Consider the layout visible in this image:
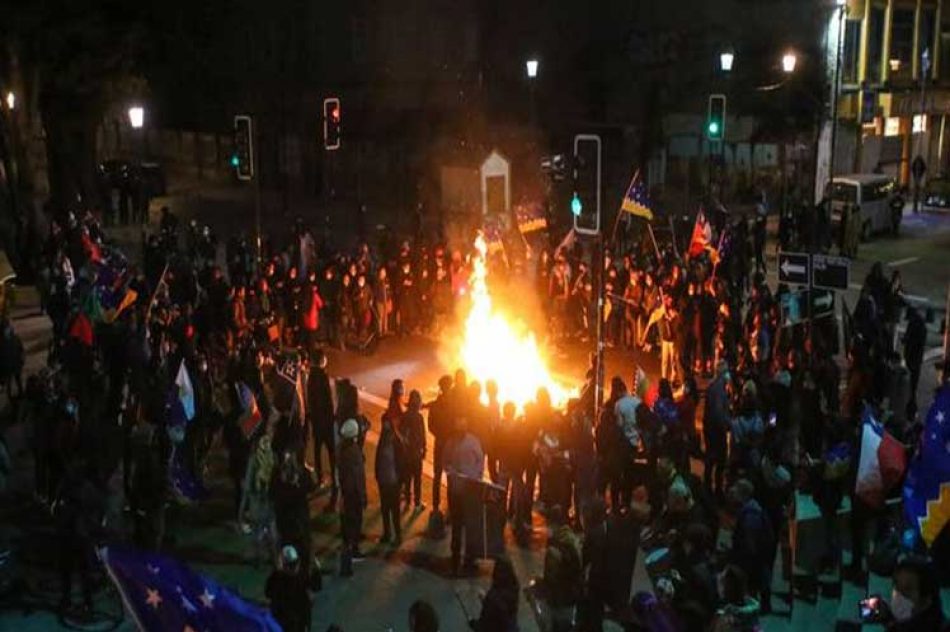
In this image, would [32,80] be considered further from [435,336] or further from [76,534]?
[76,534]

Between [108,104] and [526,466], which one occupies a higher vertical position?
[108,104]

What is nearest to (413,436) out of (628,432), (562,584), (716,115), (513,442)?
(513,442)

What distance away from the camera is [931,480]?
10039mm

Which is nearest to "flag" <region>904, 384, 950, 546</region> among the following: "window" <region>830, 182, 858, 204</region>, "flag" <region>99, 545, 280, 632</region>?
"flag" <region>99, 545, 280, 632</region>

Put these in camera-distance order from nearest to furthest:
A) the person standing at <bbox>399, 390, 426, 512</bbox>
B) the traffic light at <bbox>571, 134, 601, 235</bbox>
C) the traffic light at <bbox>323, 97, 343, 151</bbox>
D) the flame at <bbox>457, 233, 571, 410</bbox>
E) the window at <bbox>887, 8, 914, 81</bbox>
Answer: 1. the person standing at <bbox>399, 390, 426, 512</bbox>
2. the traffic light at <bbox>571, 134, 601, 235</bbox>
3. the flame at <bbox>457, 233, 571, 410</bbox>
4. the traffic light at <bbox>323, 97, 343, 151</bbox>
5. the window at <bbox>887, 8, 914, 81</bbox>

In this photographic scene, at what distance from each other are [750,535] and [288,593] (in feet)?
12.2

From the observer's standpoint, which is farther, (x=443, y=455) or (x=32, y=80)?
(x=32, y=80)

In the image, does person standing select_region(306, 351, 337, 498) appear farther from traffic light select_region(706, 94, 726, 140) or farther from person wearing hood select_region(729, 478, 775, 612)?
traffic light select_region(706, 94, 726, 140)

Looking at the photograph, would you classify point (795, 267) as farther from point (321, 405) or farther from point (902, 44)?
point (902, 44)

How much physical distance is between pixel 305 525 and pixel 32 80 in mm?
20775

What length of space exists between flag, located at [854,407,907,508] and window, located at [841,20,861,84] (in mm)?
36521

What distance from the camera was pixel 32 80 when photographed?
2744 centimetres

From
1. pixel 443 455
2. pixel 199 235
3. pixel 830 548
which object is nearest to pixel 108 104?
pixel 199 235

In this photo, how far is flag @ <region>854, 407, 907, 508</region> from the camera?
10289 mm
